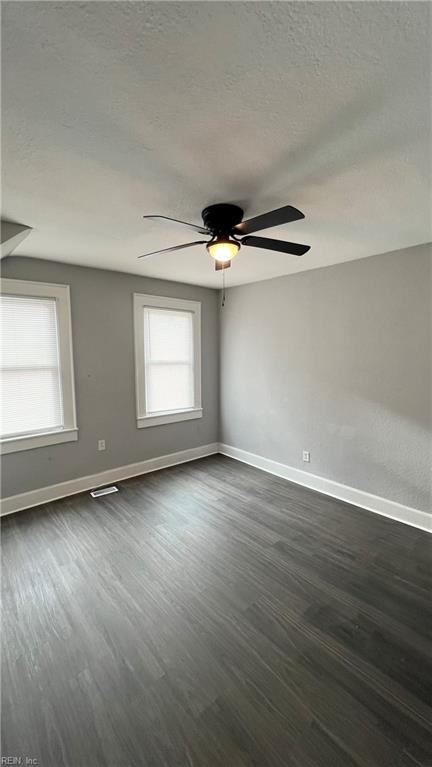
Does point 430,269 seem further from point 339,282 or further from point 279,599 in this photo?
point 279,599

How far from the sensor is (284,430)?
12.5 ft

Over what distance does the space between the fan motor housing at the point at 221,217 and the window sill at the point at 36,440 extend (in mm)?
2568

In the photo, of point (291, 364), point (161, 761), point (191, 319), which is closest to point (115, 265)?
point (191, 319)

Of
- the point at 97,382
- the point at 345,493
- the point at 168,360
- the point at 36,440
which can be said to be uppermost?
the point at 168,360

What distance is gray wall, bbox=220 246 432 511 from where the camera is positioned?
2693mm

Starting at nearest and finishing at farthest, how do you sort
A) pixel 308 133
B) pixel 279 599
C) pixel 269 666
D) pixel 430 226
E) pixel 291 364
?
pixel 308 133 < pixel 269 666 < pixel 279 599 < pixel 430 226 < pixel 291 364

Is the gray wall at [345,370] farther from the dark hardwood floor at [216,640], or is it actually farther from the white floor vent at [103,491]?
the white floor vent at [103,491]

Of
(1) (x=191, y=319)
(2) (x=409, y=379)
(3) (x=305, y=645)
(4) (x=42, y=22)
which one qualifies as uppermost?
(4) (x=42, y=22)

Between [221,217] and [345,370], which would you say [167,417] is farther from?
[221,217]

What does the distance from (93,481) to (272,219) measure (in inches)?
128

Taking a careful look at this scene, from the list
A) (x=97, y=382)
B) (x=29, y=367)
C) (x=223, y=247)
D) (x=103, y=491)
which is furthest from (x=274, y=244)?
(x=103, y=491)

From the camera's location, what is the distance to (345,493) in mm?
3211

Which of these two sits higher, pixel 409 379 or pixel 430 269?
pixel 430 269

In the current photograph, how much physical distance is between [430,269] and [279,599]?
2.82m
